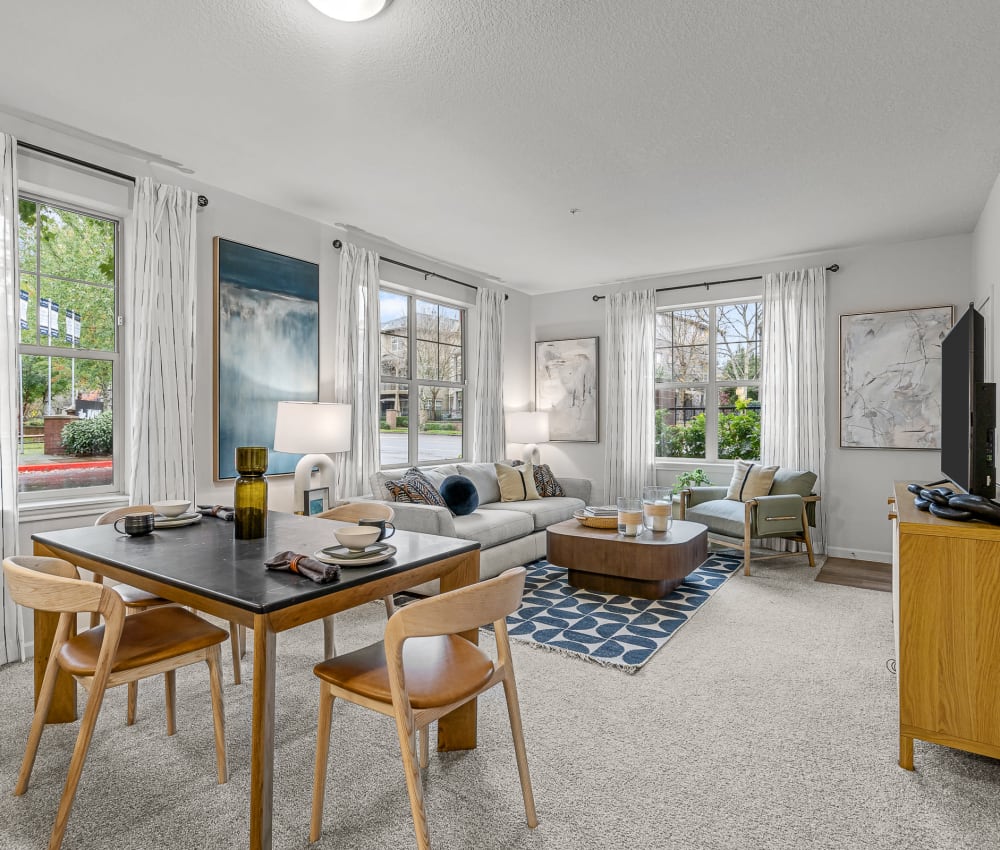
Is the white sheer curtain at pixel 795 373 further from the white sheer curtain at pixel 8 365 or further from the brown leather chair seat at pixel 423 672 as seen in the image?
the white sheer curtain at pixel 8 365

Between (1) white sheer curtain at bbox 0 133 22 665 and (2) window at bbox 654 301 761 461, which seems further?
(2) window at bbox 654 301 761 461

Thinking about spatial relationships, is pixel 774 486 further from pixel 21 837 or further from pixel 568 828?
pixel 21 837

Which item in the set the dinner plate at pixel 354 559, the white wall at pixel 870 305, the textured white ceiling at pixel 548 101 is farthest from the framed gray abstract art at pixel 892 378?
the dinner plate at pixel 354 559

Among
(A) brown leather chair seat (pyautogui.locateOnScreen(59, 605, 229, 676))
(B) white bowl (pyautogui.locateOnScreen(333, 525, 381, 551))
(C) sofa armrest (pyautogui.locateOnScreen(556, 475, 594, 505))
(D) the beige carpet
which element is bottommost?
(D) the beige carpet

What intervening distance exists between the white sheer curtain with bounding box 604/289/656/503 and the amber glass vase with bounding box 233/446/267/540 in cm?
453

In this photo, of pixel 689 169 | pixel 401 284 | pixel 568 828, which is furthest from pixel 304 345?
pixel 568 828

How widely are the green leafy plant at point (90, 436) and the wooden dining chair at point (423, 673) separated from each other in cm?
248

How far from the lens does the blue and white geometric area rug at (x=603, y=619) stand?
9.87ft

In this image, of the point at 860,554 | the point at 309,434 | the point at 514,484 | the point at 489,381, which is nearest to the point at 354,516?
the point at 309,434

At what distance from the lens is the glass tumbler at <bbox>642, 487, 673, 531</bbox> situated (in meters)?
4.12

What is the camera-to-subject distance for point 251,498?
81.4 inches

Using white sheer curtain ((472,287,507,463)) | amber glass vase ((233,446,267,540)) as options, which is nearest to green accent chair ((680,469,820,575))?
white sheer curtain ((472,287,507,463))

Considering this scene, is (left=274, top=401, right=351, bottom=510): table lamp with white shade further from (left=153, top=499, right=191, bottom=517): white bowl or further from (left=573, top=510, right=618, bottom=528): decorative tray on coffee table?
(left=573, top=510, right=618, bottom=528): decorative tray on coffee table

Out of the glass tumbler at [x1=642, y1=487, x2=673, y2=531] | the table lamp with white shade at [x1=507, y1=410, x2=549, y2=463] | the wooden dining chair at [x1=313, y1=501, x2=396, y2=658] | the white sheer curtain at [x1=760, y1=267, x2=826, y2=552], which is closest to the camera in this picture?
the wooden dining chair at [x1=313, y1=501, x2=396, y2=658]
